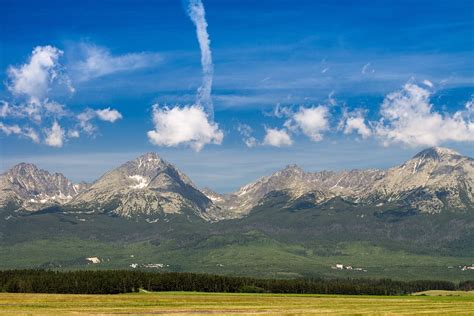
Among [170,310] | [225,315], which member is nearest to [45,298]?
[170,310]

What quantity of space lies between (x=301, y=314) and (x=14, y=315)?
58.6 metres

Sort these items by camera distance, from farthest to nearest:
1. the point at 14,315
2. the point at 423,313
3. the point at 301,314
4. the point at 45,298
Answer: the point at 45,298 < the point at 423,313 < the point at 301,314 < the point at 14,315

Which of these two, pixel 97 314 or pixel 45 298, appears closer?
pixel 97 314

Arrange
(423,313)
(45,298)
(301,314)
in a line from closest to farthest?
(301,314) < (423,313) < (45,298)

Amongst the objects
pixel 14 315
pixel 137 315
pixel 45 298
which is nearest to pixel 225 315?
pixel 137 315

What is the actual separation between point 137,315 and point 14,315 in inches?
965

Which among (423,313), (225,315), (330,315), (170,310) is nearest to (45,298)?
(170,310)

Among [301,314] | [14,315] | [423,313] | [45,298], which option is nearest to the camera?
[14,315]

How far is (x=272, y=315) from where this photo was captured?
13775cm

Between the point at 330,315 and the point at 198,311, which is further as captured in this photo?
the point at 198,311

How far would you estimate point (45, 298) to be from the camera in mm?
197500

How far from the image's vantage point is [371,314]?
470 feet

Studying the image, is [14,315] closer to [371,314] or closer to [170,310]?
[170,310]

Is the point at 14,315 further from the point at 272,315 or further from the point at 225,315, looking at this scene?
the point at 272,315
